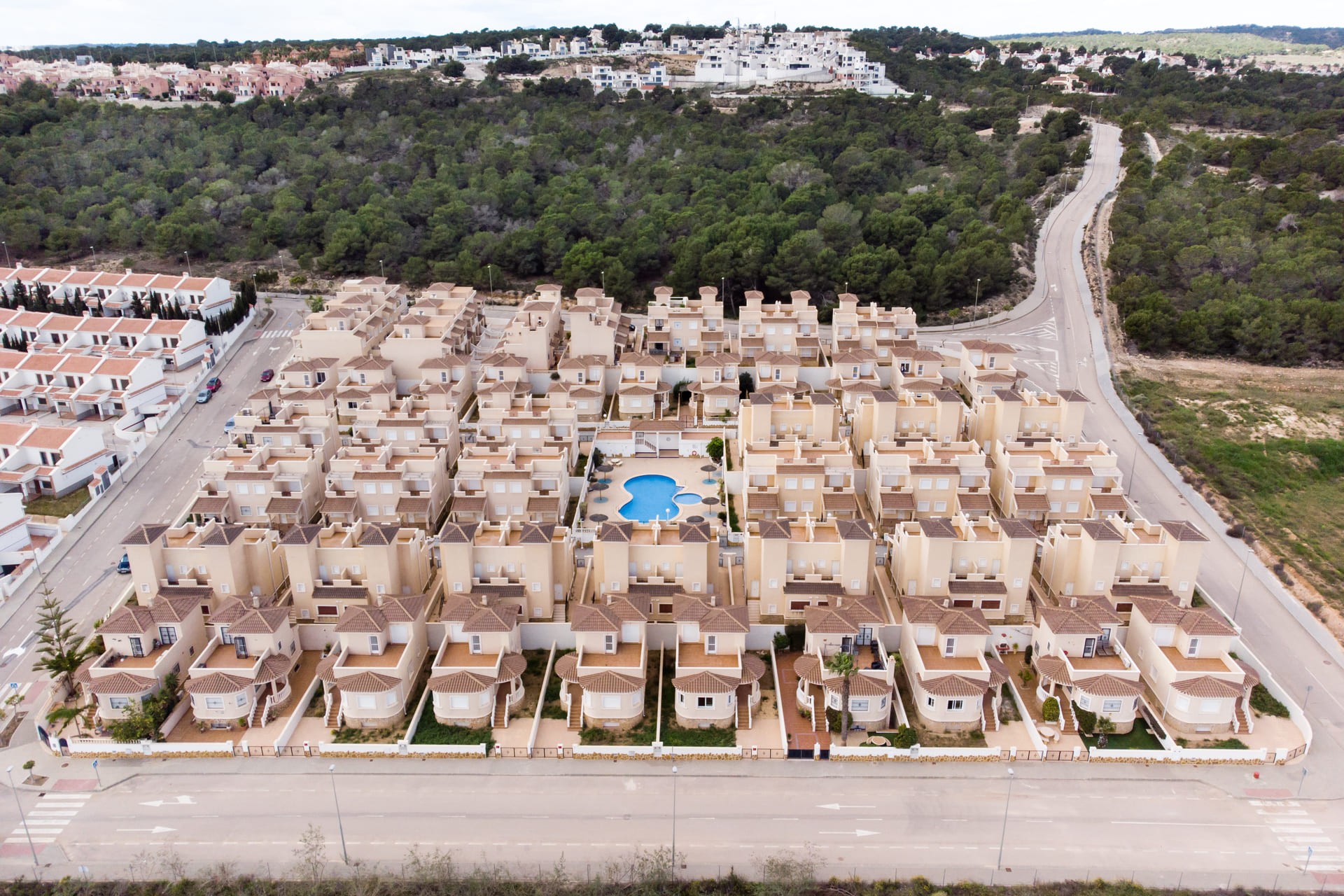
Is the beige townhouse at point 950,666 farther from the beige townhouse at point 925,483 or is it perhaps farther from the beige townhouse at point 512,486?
the beige townhouse at point 512,486

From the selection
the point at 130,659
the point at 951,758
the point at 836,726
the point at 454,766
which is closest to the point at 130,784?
the point at 130,659

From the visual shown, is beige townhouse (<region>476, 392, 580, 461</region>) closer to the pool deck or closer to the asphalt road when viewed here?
the pool deck

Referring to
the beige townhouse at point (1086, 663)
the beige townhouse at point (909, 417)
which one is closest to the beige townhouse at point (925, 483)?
the beige townhouse at point (909, 417)

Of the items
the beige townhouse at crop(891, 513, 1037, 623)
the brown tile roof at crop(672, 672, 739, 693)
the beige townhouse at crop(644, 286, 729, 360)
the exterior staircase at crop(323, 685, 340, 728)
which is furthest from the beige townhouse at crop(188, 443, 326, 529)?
the beige townhouse at crop(891, 513, 1037, 623)

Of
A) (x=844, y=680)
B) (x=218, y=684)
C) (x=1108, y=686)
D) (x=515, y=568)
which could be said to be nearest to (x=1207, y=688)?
(x=1108, y=686)

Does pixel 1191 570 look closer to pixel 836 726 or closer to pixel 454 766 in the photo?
pixel 836 726
